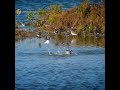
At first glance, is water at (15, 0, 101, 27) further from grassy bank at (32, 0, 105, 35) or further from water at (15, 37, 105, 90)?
water at (15, 37, 105, 90)

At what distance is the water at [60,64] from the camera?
7.96 ft

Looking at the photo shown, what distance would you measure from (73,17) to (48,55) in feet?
1.56

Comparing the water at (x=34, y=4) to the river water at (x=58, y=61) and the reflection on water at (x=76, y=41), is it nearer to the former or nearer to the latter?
the river water at (x=58, y=61)

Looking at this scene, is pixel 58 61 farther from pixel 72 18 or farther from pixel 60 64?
pixel 72 18

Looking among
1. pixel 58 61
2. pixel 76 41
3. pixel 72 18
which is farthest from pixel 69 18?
pixel 58 61

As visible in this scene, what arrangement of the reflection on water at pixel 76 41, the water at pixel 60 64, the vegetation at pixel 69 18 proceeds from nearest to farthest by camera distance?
the water at pixel 60 64, the vegetation at pixel 69 18, the reflection on water at pixel 76 41

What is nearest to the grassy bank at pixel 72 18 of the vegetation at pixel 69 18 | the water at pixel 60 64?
the vegetation at pixel 69 18

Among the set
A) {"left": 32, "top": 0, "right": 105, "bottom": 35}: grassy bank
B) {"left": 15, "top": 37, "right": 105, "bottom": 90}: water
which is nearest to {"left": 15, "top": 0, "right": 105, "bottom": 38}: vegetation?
{"left": 32, "top": 0, "right": 105, "bottom": 35}: grassy bank

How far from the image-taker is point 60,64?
2695 mm

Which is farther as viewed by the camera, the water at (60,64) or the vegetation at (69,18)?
the vegetation at (69,18)

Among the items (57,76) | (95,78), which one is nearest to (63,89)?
(57,76)

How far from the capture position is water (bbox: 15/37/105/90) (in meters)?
2.43
